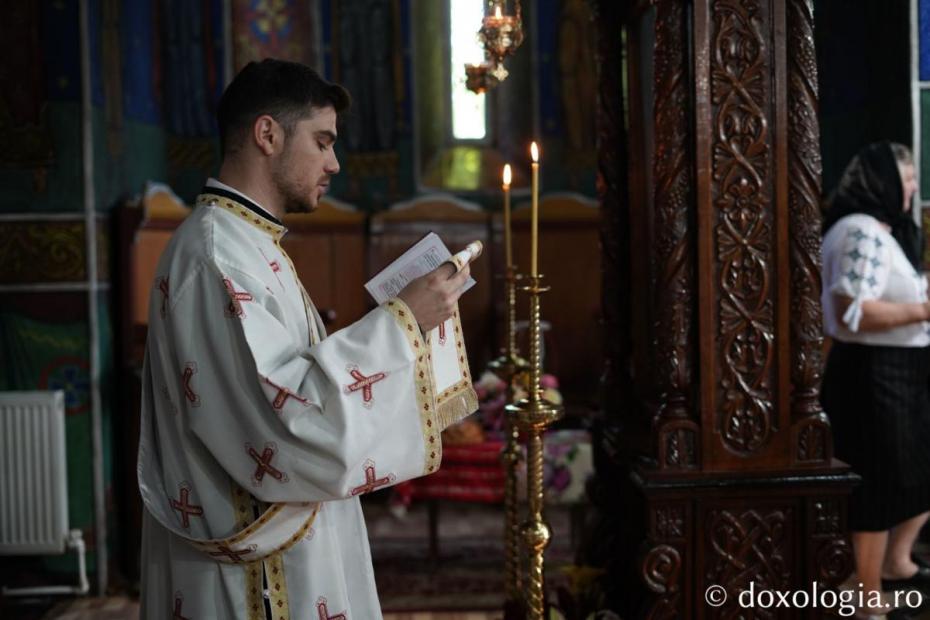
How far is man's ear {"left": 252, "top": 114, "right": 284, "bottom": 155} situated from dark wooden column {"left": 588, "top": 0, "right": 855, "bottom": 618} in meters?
0.99

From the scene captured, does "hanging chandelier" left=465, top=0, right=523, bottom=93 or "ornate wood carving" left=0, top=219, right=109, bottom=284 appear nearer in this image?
"hanging chandelier" left=465, top=0, right=523, bottom=93

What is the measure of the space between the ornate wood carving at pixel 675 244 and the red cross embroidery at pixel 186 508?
1.12 metres

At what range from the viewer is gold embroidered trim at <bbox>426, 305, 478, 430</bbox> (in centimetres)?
191

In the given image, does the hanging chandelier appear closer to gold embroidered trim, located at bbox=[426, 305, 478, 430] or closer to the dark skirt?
gold embroidered trim, located at bbox=[426, 305, 478, 430]

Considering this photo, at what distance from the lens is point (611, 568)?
295 centimetres

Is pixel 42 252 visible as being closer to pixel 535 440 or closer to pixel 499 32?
pixel 499 32

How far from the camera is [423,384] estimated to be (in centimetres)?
179

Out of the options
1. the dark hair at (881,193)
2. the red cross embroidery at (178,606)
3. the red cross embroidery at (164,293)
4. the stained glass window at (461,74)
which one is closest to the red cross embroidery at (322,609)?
the red cross embroidery at (178,606)

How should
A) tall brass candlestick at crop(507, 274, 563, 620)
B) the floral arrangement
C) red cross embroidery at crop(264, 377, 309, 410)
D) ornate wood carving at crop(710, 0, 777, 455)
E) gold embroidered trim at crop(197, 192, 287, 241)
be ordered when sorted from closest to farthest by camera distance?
red cross embroidery at crop(264, 377, 309, 410) < gold embroidered trim at crop(197, 192, 287, 241) < tall brass candlestick at crop(507, 274, 563, 620) < ornate wood carving at crop(710, 0, 777, 455) < the floral arrangement

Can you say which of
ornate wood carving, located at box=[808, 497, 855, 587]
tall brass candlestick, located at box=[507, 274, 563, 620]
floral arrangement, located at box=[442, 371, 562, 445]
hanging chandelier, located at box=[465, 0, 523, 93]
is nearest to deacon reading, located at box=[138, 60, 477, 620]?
tall brass candlestick, located at box=[507, 274, 563, 620]

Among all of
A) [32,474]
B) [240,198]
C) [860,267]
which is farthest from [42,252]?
A: [860,267]

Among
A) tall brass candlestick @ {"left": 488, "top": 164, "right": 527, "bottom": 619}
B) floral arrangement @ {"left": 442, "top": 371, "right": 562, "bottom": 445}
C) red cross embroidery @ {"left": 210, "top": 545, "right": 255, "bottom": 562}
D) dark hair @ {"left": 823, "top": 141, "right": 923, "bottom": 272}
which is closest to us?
red cross embroidery @ {"left": 210, "top": 545, "right": 255, "bottom": 562}

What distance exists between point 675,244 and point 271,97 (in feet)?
3.41

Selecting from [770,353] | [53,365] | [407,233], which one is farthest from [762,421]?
[407,233]
